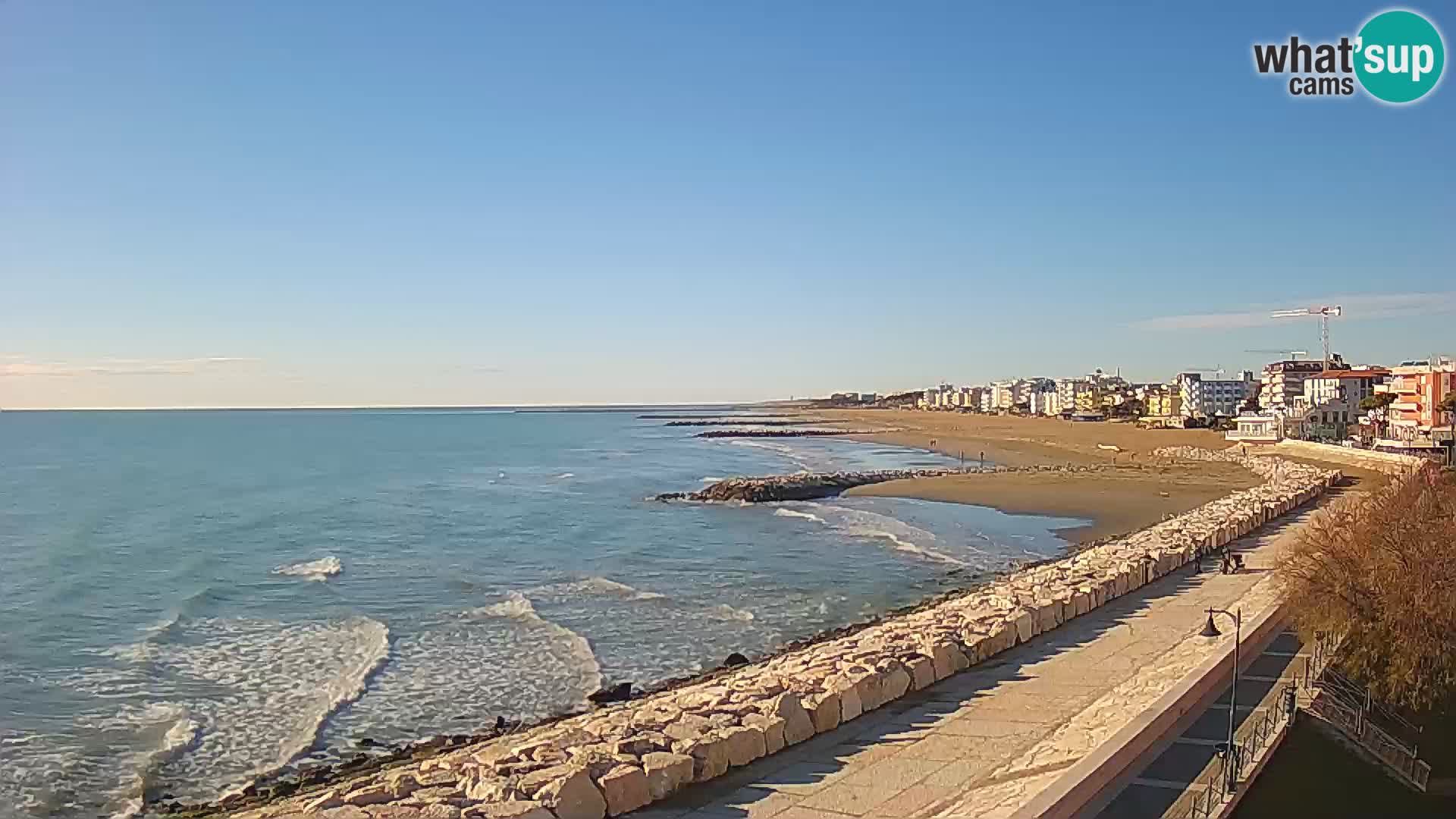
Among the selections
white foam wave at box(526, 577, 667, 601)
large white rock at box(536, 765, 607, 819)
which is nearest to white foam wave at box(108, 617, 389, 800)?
white foam wave at box(526, 577, 667, 601)

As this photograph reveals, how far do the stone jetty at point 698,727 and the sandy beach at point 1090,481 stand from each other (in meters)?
18.2

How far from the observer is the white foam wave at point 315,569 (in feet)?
105

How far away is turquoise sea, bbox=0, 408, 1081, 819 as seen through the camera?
17.1m

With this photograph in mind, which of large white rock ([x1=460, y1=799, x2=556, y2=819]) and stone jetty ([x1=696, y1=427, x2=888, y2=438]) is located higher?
large white rock ([x1=460, y1=799, x2=556, y2=819])

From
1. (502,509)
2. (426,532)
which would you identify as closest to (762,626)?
(426,532)

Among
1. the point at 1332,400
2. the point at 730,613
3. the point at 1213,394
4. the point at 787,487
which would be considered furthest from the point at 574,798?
the point at 1213,394

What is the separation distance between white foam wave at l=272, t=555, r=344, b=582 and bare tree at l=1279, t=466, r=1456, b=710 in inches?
981

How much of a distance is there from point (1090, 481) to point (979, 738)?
4405 cm

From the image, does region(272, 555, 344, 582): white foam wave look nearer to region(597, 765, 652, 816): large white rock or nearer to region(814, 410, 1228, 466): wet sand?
region(597, 765, 652, 816): large white rock

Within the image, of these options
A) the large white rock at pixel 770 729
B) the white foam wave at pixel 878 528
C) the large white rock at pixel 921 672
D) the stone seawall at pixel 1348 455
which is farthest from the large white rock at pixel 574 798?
the stone seawall at pixel 1348 455

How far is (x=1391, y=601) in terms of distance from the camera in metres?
15.2

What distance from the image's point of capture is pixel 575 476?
66.9m

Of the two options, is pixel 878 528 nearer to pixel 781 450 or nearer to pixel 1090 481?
pixel 1090 481

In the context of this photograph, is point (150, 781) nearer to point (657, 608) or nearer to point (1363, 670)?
point (657, 608)
